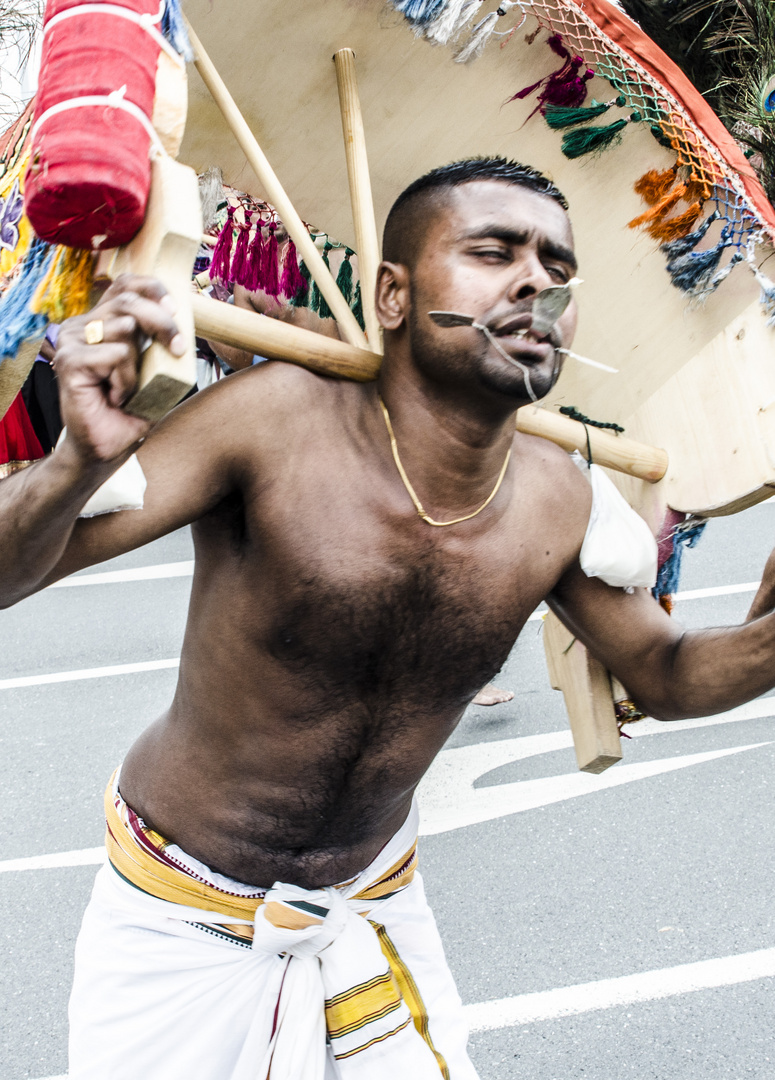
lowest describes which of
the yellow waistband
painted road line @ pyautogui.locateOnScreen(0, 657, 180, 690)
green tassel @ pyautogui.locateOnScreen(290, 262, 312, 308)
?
painted road line @ pyautogui.locateOnScreen(0, 657, 180, 690)

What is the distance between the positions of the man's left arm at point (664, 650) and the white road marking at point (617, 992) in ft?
5.10

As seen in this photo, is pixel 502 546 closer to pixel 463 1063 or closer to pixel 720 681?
pixel 720 681

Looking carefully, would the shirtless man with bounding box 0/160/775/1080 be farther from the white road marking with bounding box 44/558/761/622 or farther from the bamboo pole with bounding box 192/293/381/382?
the white road marking with bounding box 44/558/761/622

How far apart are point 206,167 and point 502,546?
39.8 inches

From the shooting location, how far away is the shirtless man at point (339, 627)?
1637mm

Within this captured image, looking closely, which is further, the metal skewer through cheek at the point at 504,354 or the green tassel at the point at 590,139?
the green tassel at the point at 590,139

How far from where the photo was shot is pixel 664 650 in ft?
6.77

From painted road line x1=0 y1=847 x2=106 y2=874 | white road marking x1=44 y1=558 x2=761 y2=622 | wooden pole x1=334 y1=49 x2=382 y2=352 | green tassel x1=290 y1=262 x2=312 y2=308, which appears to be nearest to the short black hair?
wooden pole x1=334 y1=49 x2=382 y2=352

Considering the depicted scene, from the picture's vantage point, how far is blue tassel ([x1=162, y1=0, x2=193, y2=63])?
1.29m

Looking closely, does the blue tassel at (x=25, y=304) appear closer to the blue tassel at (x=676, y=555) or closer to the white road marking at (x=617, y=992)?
the blue tassel at (x=676, y=555)

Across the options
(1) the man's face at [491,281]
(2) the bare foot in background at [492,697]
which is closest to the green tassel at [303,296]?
(1) the man's face at [491,281]

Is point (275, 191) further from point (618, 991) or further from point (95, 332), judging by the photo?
point (618, 991)

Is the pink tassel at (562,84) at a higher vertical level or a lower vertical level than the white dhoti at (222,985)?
higher

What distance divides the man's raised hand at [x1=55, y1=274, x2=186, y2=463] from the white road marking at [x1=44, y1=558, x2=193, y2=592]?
6322 mm
